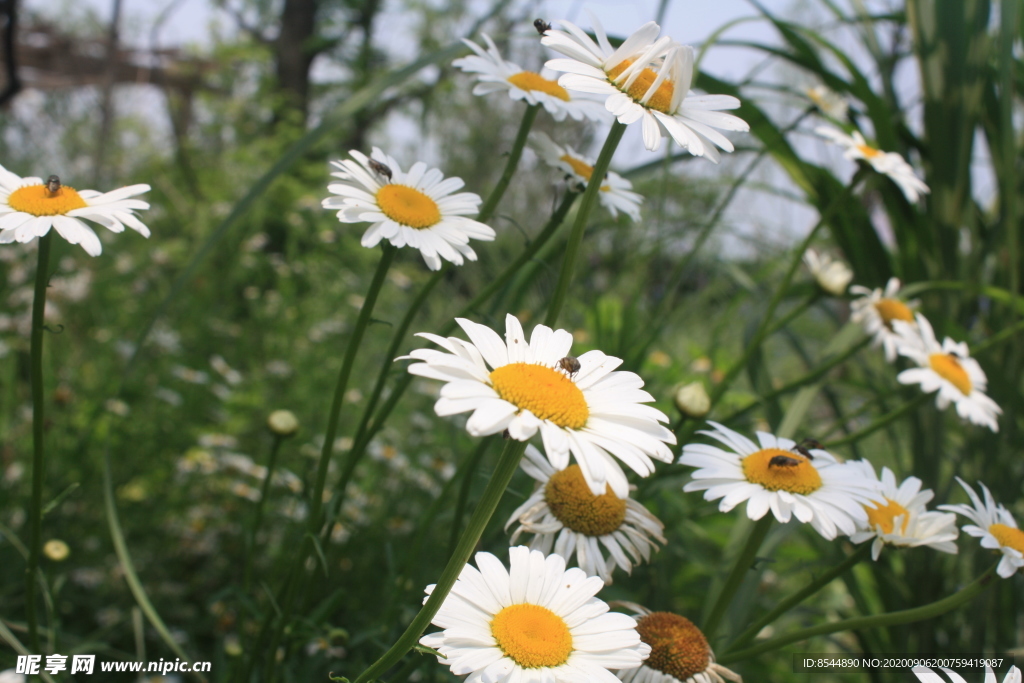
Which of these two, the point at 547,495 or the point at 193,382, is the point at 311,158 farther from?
the point at 547,495

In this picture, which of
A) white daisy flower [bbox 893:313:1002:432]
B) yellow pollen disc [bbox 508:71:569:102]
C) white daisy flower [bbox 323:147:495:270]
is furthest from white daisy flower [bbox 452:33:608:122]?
white daisy flower [bbox 893:313:1002:432]

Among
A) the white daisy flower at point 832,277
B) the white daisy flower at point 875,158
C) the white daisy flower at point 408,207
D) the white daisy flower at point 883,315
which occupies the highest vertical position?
the white daisy flower at point 875,158

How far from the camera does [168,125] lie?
5.12 meters

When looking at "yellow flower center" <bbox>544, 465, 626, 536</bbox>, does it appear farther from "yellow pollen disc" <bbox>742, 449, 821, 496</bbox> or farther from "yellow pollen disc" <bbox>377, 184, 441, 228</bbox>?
"yellow pollen disc" <bbox>377, 184, 441, 228</bbox>

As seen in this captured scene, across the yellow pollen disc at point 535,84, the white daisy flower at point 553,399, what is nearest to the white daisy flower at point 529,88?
the yellow pollen disc at point 535,84

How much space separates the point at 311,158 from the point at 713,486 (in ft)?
15.4

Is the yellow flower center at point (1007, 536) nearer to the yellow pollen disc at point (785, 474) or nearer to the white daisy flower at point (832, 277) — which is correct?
the yellow pollen disc at point (785, 474)

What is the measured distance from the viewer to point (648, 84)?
0.63 m

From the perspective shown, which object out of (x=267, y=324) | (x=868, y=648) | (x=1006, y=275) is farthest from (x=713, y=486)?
(x=267, y=324)

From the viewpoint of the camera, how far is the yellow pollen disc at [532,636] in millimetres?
495

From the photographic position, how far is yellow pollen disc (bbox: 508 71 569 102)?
0.81 meters

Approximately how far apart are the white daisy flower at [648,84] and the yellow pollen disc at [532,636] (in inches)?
14.9

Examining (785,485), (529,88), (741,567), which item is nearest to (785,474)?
(785,485)

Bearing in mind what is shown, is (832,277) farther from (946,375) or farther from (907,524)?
(907,524)
